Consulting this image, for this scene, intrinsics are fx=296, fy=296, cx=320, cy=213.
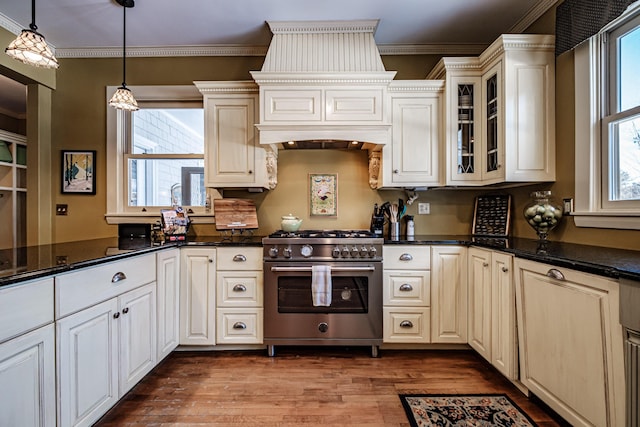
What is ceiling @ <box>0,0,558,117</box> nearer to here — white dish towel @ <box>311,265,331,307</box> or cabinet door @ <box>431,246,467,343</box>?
cabinet door @ <box>431,246,467,343</box>

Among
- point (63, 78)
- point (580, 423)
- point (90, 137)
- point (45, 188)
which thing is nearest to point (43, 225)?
point (45, 188)

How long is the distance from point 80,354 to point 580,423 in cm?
234

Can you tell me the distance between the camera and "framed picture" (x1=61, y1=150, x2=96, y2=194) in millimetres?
2941

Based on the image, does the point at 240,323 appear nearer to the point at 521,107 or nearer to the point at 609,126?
the point at 521,107

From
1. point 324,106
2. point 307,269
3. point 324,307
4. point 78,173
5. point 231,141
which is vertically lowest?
point 324,307

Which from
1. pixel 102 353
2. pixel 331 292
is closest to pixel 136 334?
pixel 102 353

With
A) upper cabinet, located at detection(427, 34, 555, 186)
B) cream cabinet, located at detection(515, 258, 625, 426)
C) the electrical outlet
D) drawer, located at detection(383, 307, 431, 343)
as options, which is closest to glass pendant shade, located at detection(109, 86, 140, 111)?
drawer, located at detection(383, 307, 431, 343)

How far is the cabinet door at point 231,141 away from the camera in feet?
8.55

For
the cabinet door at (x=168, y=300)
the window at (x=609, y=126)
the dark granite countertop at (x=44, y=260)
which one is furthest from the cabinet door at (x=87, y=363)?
the window at (x=609, y=126)

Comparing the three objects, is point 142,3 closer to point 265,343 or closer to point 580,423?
point 265,343

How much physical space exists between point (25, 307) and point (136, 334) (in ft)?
2.58

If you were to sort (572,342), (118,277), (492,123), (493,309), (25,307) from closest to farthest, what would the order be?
1. (25,307)
2. (572,342)
3. (118,277)
4. (493,309)
5. (492,123)

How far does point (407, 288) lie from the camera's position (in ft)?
7.82

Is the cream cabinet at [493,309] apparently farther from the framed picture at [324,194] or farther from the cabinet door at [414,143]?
the framed picture at [324,194]
